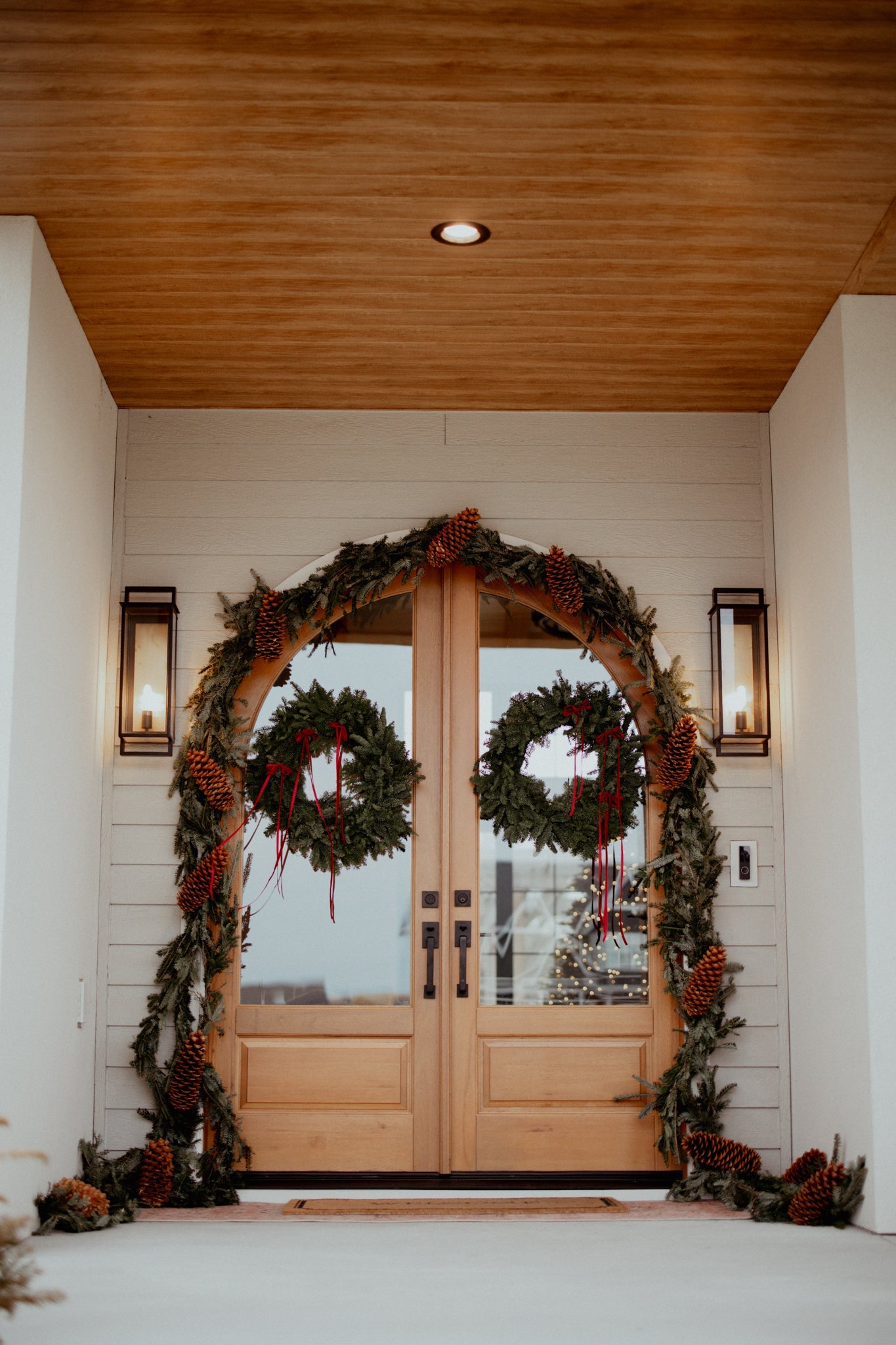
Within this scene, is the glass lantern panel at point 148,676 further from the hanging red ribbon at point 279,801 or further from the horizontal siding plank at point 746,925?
the horizontal siding plank at point 746,925

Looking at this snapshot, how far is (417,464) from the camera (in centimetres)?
459

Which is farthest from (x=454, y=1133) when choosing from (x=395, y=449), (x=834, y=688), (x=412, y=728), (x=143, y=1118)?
(x=395, y=449)

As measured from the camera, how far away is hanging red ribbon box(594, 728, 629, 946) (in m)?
4.39

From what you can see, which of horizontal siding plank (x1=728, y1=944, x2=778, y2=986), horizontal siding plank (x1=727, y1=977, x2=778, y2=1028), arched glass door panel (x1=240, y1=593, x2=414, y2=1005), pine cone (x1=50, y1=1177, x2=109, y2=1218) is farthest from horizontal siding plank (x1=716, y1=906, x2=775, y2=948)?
pine cone (x1=50, y1=1177, x2=109, y2=1218)

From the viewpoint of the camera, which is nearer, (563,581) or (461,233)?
(461,233)

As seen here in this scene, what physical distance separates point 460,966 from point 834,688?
160 centimetres

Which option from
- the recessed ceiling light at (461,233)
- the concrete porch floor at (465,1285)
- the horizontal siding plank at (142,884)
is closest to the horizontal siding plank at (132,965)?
→ the horizontal siding plank at (142,884)

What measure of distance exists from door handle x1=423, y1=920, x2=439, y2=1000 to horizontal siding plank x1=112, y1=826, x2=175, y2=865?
943mm

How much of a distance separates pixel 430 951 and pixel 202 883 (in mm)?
828

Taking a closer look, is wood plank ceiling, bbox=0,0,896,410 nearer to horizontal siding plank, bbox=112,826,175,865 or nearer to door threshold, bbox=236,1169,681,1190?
horizontal siding plank, bbox=112,826,175,865

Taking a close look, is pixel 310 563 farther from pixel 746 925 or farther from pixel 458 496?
pixel 746 925

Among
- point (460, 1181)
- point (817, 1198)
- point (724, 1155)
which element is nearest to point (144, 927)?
point (460, 1181)

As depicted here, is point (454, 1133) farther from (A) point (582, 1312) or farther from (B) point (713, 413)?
(B) point (713, 413)

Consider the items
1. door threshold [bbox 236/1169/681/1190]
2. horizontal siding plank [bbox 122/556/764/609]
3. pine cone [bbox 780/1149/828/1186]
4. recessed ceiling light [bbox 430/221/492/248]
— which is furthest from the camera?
horizontal siding plank [bbox 122/556/764/609]
